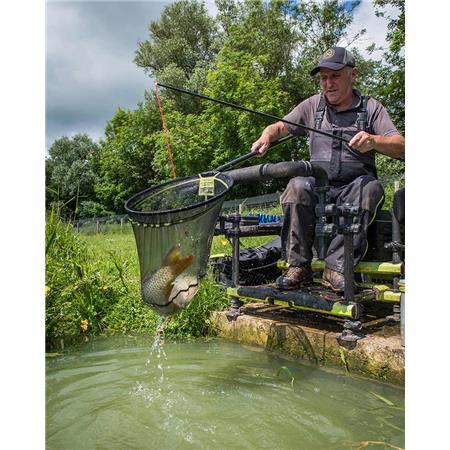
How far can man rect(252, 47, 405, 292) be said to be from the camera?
2.84 m

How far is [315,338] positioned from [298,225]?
2.24ft

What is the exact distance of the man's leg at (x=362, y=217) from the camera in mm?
2805

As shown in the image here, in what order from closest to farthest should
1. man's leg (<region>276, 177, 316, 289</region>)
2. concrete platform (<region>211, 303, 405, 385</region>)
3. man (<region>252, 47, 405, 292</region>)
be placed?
concrete platform (<region>211, 303, 405, 385</region>), man (<region>252, 47, 405, 292</region>), man's leg (<region>276, 177, 316, 289</region>)

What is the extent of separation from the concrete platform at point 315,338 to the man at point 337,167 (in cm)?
28

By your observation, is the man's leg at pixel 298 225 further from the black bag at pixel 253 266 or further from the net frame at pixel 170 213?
the black bag at pixel 253 266

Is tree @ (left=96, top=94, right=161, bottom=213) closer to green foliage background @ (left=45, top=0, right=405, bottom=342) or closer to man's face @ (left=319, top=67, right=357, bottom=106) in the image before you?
green foliage background @ (left=45, top=0, right=405, bottom=342)

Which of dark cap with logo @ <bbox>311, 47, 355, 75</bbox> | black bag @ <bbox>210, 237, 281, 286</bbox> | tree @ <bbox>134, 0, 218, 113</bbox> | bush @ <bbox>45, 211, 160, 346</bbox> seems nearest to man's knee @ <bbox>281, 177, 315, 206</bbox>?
dark cap with logo @ <bbox>311, 47, 355, 75</bbox>

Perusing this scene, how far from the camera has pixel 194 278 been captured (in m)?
2.37

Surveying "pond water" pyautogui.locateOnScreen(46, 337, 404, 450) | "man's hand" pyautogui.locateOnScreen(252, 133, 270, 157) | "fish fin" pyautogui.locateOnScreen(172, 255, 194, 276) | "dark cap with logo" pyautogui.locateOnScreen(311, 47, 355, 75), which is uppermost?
"dark cap with logo" pyautogui.locateOnScreen(311, 47, 355, 75)

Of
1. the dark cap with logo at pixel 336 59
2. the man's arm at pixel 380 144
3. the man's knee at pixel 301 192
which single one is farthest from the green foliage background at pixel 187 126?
the man's knee at pixel 301 192

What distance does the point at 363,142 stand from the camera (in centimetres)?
271

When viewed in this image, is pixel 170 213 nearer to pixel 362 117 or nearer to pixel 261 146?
pixel 261 146

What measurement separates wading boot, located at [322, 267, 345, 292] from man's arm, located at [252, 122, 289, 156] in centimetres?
89
